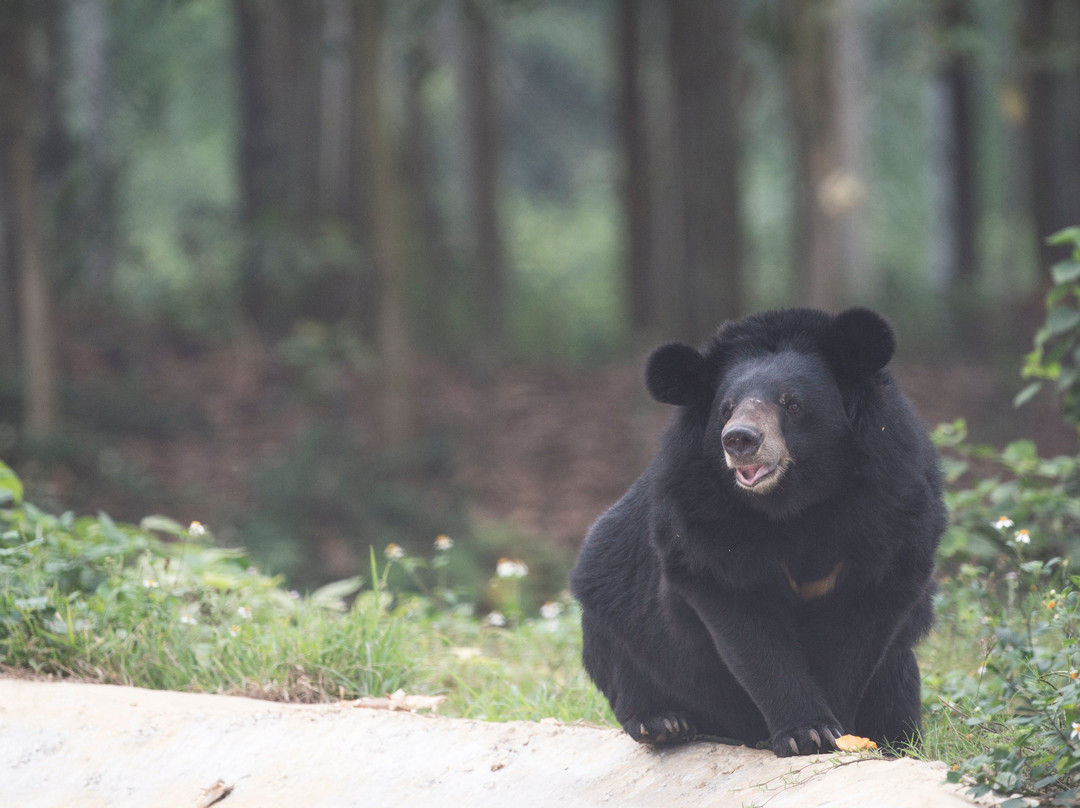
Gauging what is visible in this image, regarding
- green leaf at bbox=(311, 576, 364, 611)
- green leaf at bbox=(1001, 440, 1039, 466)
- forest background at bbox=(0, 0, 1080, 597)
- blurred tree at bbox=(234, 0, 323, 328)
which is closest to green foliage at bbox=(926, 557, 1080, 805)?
green leaf at bbox=(1001, 440, 1039, 466)

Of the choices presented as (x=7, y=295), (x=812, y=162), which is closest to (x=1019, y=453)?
(x=812, y=162)

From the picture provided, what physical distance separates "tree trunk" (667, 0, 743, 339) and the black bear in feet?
30.6

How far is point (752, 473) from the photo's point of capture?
11.2ft

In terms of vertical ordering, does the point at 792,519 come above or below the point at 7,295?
below

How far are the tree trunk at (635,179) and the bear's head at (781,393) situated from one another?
13580mm

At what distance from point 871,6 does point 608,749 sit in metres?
27.7

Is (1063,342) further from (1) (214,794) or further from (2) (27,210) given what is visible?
(2) (27,210)

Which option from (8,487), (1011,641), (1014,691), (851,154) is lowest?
(1014,691)

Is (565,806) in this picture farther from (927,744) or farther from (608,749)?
(927,744)

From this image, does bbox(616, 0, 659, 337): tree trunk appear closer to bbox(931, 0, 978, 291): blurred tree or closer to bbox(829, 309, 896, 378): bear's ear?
bbox(931, 0, 978, 291): blurred tree

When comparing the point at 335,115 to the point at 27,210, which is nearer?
the point at 27,210

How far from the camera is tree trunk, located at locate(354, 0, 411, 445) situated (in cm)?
1120

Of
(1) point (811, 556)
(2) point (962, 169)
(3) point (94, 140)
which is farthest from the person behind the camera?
(2) point (962, 169)

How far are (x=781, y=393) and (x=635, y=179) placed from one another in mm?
14526
